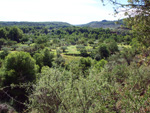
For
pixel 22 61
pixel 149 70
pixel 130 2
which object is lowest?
pixel 22 61

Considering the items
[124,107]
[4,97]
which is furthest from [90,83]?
[4,97]

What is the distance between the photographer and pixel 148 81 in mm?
6324

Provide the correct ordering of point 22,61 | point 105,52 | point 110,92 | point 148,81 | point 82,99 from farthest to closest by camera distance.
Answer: point 105,52, point 22,61, point 148,81, point 110,92, point 82,99

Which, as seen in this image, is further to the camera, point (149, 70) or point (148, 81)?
point (149, 70)

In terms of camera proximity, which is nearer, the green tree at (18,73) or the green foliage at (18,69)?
the green tree at (18,73)

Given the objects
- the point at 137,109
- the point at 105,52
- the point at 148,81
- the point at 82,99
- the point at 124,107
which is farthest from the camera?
the point at 105,52

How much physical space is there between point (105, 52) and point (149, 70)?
39709 millimetres

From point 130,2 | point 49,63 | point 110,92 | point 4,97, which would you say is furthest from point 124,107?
point 49,63

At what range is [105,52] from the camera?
151ft

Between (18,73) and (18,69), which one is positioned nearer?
(18,73)

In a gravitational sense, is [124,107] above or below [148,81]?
above

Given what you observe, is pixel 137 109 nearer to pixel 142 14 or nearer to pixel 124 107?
pixel 124 107

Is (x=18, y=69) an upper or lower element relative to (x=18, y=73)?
upper

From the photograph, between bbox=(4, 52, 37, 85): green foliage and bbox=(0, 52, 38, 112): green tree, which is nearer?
bbox=(0, 52, 38, 112): green tree
